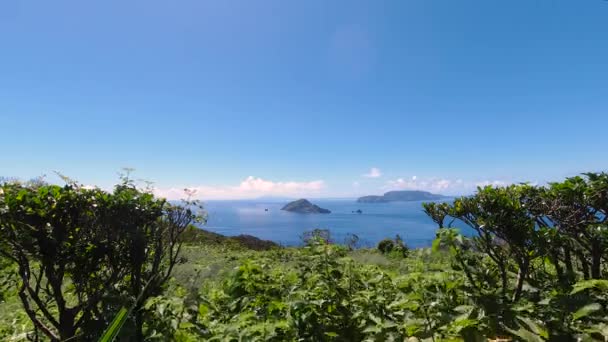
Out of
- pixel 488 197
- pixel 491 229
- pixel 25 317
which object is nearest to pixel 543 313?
pixel 491 229

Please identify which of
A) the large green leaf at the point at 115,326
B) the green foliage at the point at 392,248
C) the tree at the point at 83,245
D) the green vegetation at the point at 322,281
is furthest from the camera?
the green foliage at the point at 392,248

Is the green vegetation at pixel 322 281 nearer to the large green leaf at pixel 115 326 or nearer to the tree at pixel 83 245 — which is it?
the tree at pixel 83 245

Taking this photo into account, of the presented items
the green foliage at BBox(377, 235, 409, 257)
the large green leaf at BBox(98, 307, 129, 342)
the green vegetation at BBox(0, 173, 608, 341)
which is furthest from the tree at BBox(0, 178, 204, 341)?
the green foliage at BBox(377, 235, 409, 257)

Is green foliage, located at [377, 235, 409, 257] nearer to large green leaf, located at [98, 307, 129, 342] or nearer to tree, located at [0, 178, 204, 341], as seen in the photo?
tree, located at [0, 178, 204, 341]

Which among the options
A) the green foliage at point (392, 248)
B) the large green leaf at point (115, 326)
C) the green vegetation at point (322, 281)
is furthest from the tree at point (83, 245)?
the green foliage at point (392, 248)

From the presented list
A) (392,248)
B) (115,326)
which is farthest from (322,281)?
(392,248)

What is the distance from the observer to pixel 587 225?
364 centimetres

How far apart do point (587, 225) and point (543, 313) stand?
188 cm

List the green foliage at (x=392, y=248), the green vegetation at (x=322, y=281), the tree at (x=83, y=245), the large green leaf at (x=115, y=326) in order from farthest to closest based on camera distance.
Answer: the green foliage at (x=392, y=248)
the tree at (x=83, y=245)
the green vegetation at (x=322, y=281)
the large green leaf at (x=115, y=326)

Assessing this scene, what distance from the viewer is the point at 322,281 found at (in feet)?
9.84

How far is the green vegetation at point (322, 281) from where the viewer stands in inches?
93.9

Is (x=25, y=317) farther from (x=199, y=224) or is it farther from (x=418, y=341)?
(x=418, y=341)

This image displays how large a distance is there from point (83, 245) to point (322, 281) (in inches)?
99.4

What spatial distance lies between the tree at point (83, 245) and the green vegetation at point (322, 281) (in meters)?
0.01
